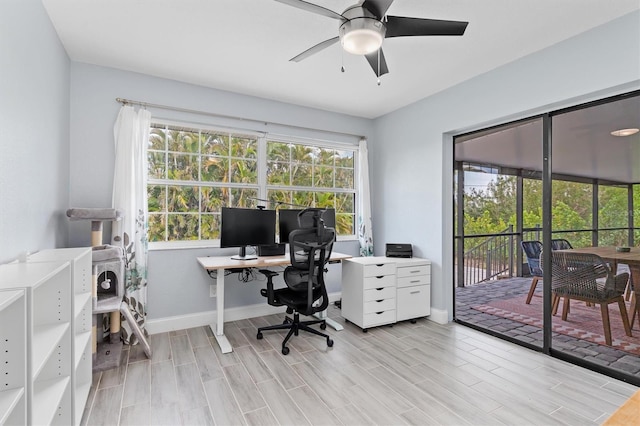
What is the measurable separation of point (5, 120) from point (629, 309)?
4.15 meters

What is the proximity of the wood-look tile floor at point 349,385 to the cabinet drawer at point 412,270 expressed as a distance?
2.33 feet

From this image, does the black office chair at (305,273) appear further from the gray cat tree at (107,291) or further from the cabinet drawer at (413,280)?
the gray cat tree at (107,291)

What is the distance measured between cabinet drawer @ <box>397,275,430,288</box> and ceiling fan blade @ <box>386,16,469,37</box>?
2.45 metres

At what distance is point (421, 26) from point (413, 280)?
2.59 m

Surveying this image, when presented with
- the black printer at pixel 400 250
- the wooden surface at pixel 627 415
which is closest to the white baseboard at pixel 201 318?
the black printer at pixel 400 250

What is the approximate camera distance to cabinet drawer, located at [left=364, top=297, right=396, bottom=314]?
10.9 feet

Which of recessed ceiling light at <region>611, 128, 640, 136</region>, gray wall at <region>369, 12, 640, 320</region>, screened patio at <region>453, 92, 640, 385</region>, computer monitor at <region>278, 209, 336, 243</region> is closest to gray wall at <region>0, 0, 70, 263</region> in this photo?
computer monitor at <region>278, 209, 336, 243</region>

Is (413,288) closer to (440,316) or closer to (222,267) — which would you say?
(440,316)

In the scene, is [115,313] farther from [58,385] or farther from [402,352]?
[402,352]

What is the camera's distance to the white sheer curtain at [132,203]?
2.98 metres

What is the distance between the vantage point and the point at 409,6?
213 cm

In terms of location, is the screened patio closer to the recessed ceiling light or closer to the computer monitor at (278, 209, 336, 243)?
the recessed ceiling light

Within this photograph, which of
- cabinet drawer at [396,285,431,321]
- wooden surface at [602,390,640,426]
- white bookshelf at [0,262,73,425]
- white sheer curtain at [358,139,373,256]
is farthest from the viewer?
white sheer curtain at [358,139,373,256]

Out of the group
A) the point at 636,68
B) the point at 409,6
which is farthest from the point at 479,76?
the point at 409,6
